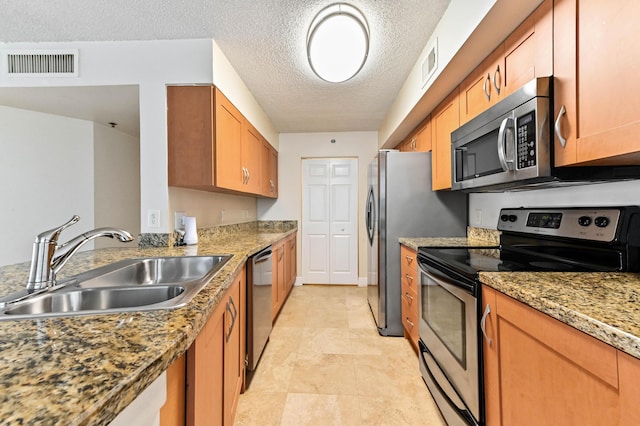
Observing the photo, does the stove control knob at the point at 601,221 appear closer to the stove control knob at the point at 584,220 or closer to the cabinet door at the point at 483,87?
the stove control knob at the point at 584,220

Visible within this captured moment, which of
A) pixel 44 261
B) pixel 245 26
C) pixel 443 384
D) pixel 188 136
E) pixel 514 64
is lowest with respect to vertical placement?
pixel 443 384

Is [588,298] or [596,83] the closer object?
[588,298]

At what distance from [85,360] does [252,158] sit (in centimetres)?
262

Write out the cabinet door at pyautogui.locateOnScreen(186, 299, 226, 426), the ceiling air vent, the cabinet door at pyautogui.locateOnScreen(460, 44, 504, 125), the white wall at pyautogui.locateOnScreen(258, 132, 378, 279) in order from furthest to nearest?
the white wall at pyautogui.locateOnScreen(258, 132, 378, 279)
the ceiling air vent
the cabinet door at pyautogui.locateOnScreen(460, 44, 504, 125)
the cabinet door at pyautogui.locateOnScreen(186, 299, 226, 426)

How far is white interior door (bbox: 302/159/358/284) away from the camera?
4.32 metres

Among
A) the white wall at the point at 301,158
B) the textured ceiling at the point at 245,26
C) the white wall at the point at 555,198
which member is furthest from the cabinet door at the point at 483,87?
the white wall at the point at 301,158

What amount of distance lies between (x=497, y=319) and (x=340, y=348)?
152 cm

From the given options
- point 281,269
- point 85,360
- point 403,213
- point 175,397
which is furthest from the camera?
point 281,269

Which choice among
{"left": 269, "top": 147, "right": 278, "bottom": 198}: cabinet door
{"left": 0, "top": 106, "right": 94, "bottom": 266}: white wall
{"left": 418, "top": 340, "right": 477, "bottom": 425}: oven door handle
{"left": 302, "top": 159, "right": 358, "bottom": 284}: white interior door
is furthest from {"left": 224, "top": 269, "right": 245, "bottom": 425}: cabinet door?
{"left": 302, "top": 159, "right": 358, "bottom": 284}: white interior door

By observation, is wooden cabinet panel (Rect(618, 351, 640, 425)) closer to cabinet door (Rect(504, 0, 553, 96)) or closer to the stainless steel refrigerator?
cabinet door (Rect(504, 0, 553, 96))


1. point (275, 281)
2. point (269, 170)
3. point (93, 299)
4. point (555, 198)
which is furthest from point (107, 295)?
point (269, 170)

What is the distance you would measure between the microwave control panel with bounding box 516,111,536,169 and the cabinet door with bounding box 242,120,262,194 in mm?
2170

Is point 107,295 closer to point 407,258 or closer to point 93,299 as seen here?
point 93,299

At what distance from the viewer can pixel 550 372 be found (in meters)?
0.81
